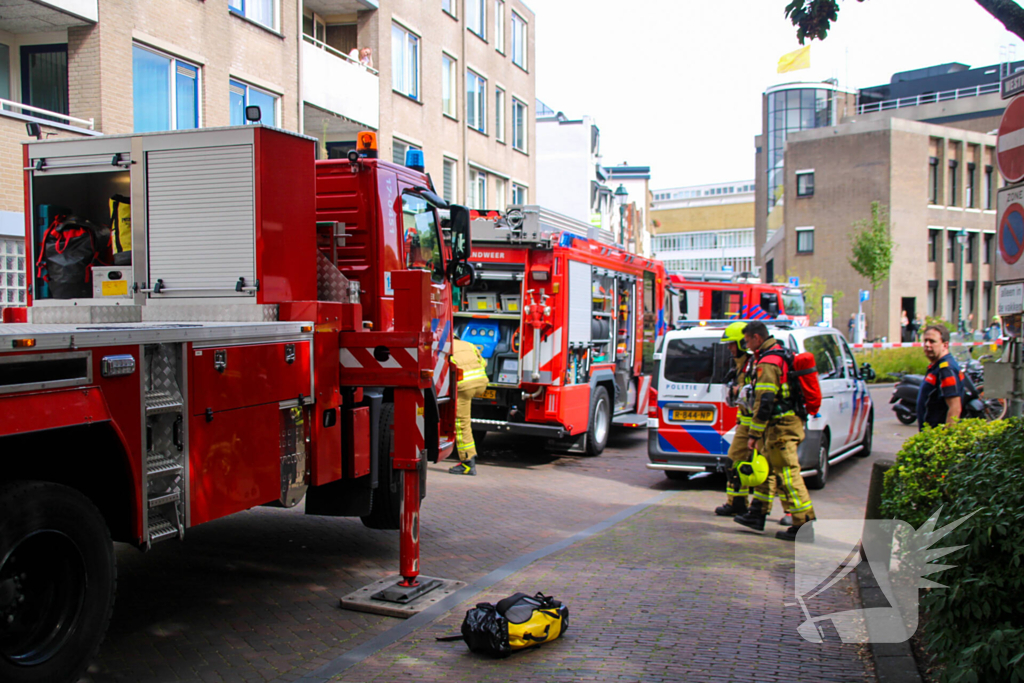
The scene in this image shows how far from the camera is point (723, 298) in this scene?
70.1ft

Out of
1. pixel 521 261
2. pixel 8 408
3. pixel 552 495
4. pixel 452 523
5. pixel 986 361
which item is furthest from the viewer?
pixel 521 261

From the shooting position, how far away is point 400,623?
505 cm

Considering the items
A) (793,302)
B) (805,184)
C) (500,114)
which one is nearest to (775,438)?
(793,302)

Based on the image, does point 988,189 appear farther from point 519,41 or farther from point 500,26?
point 500,26

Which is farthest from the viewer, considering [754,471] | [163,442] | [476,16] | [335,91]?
[476,16]

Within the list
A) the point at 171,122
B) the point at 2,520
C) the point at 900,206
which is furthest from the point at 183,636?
the point at 900,206

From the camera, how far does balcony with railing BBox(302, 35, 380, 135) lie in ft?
62.2

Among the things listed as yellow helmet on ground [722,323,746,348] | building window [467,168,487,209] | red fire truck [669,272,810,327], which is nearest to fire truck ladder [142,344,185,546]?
yellow helmet on ground [722,323,746,348]

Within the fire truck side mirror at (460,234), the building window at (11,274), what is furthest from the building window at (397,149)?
the fire truck side mirror at (460,234)

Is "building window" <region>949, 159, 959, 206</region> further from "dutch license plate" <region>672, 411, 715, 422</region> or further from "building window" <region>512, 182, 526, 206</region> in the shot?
"dutch license plate" <region>672, 411, 715, 422</region>

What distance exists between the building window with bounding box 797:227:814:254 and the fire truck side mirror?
53485 mm

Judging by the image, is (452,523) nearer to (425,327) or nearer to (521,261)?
(425,327)

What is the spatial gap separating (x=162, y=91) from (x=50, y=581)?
13.7 meters

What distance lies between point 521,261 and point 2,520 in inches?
332
